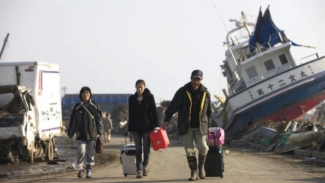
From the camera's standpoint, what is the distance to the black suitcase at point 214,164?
11633 mm

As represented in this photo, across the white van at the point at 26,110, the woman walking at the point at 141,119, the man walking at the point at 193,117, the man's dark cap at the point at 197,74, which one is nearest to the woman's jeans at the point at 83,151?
the woman walking at the point at 141,119

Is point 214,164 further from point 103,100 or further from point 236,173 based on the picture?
point 103,100

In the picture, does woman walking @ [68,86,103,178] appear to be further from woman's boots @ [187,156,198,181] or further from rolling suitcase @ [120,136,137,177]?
woman's boots @ [187,156,198,181]

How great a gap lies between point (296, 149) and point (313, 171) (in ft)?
19.9

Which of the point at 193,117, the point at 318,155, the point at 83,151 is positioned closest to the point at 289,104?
the point at 318,155

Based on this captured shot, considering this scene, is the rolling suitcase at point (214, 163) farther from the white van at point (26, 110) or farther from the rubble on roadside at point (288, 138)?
the white van at point (26, 110)

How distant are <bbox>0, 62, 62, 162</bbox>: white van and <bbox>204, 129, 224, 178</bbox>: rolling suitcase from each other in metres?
6.57

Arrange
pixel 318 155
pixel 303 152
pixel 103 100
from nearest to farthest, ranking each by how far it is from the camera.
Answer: pixel 318 155 < pixel 303 152 < pixel 103 100

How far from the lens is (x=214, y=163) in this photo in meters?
11.7

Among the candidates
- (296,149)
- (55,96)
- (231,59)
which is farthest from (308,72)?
(55,96)

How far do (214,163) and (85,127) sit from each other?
2.51 metres

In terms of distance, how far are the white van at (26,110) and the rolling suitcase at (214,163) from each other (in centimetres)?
657

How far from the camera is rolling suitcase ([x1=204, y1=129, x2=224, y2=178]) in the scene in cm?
1164

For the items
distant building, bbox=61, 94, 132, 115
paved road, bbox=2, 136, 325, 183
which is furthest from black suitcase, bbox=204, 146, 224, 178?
distant building, bbox=61, 94, 132, 115
